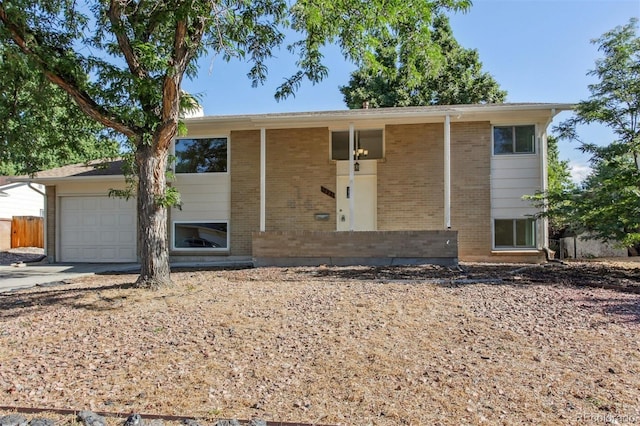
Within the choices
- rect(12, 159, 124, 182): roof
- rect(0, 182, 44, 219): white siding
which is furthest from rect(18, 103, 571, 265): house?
rect(0, 182, 44, 219): white siding

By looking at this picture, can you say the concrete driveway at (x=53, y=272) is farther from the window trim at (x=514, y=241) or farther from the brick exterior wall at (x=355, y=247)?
the window trim at (x=514, y=241)

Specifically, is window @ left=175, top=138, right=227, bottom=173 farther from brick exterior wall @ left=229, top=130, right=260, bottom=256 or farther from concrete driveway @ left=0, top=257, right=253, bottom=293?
concrete driveway @ left=0, top=257, right=253, bottom=293

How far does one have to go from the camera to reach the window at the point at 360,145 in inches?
501

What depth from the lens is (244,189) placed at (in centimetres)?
1303

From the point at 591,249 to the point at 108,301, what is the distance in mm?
14936

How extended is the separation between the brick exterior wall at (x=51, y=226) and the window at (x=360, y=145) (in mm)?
9493

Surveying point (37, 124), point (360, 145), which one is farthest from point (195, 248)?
point (360, 145)

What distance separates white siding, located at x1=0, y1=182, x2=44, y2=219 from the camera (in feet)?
76.3

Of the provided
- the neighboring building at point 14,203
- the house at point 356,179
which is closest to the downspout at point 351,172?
the house at point 356,179

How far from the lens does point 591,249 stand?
48.2 ft

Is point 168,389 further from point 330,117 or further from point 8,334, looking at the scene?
point 330,117

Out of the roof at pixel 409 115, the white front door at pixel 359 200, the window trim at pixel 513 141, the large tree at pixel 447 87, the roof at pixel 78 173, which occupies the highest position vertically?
the large tree at pixel 447 87

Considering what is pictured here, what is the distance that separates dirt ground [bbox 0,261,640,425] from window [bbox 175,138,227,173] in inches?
266

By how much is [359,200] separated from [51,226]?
10250mm
